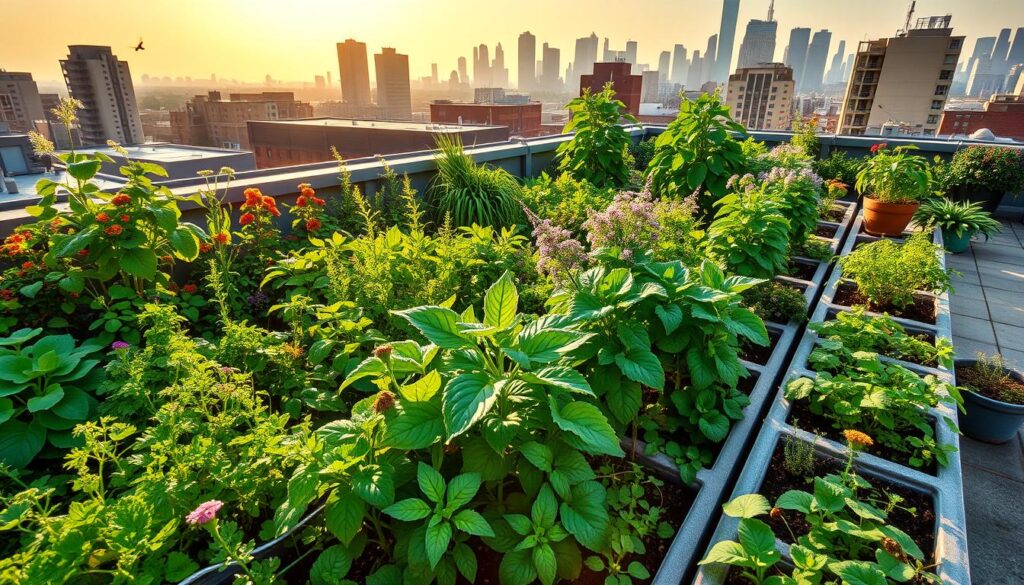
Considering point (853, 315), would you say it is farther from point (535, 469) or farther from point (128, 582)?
point (128, 582)

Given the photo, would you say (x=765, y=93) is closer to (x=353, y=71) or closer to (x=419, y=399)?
Result: (x=419, y=399)

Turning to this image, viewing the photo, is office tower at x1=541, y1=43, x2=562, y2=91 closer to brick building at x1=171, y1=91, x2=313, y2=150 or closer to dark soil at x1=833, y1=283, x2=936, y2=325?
brick building at x1=171, y1=91, x2=313, y2=150

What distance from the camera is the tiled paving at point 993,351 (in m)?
1.93

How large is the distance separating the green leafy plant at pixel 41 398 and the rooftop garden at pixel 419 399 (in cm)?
1

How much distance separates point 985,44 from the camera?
498 ft

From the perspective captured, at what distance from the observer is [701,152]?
161 inches

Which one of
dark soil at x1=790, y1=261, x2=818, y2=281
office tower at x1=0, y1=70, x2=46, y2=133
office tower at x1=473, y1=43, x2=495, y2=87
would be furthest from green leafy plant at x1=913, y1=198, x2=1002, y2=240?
office tower at x1=473, y1=43, x2=495, y2=87

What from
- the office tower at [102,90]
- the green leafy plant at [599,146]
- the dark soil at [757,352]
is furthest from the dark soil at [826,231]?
the office tower at [102,90]

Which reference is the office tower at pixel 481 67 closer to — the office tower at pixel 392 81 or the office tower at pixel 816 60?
the office tower at pixel 392 81

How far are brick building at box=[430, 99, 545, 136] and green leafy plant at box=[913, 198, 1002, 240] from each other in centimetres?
3443

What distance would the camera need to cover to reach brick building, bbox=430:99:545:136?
3912 cm

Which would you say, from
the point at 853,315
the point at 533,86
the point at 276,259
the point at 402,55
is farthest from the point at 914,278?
the point at 533,86

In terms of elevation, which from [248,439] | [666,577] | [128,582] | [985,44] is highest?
[985,44]

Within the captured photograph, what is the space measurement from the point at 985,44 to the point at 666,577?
229m
